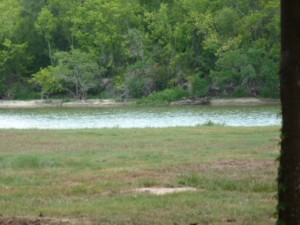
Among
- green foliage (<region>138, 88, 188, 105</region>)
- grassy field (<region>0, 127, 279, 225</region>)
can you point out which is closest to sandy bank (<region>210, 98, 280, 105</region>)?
green foliage (<region>138, 88, 188, 105</region>)

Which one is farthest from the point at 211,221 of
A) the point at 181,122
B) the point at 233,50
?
the point at 233,50

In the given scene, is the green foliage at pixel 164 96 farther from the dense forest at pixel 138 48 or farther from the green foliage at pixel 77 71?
the green foliage at pixel 77 71

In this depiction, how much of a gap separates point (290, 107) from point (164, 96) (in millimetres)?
65565

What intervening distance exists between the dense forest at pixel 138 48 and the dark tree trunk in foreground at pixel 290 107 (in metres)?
61.0

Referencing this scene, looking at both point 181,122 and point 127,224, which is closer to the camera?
point 127,224

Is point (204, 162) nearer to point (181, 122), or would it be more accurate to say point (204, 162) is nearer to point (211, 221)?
point (211, 221)

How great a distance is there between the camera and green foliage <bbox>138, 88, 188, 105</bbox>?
71.4 meters

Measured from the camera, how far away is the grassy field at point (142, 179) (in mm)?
9602

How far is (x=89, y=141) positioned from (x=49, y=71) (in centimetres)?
5901

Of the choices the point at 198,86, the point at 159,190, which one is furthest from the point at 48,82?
the point at 159,190

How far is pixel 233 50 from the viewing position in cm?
7119

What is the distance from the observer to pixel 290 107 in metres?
6.96

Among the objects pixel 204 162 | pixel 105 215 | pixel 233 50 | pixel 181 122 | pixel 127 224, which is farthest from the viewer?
pixel 233 50

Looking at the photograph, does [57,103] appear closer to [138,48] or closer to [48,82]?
[48,82]
